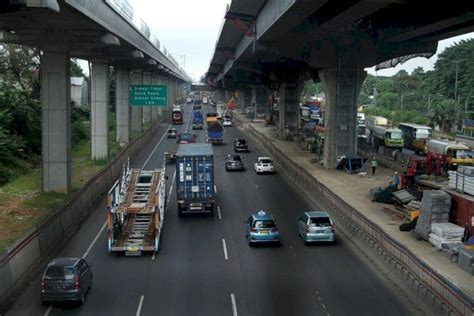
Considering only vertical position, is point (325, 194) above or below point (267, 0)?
below

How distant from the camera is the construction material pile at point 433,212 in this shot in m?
28.3

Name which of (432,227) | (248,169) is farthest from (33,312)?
(248,169)

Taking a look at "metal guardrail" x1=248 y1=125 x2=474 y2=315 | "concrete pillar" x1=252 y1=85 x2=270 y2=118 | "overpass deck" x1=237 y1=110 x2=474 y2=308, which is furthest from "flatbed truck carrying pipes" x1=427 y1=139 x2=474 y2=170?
"concrete pillar" x1=252 y1=85 x2=270 y2=118

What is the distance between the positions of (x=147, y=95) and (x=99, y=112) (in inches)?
511

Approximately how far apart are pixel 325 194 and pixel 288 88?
51.4m

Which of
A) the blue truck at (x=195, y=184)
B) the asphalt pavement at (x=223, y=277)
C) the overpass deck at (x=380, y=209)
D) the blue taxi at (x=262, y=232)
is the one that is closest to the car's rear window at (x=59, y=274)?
the asphalt pavement at (x=223, y=277)

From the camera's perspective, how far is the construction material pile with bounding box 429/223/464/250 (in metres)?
26.7

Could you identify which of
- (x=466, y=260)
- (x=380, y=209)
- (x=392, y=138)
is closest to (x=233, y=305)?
(x=466, y=260)

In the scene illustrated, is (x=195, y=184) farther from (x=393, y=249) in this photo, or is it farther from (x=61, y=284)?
(x=61, y=284)

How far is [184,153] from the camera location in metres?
38.1

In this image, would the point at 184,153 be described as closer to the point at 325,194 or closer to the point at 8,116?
the point at 325,194

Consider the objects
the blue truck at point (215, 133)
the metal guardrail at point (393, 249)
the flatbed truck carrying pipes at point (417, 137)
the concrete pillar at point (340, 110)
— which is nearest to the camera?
the metal guardrail at point (393, 249)

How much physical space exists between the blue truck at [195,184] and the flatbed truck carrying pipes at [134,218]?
10.4 ft

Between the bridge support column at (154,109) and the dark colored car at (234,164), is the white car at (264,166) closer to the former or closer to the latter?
the dark colored car at (234,164)
